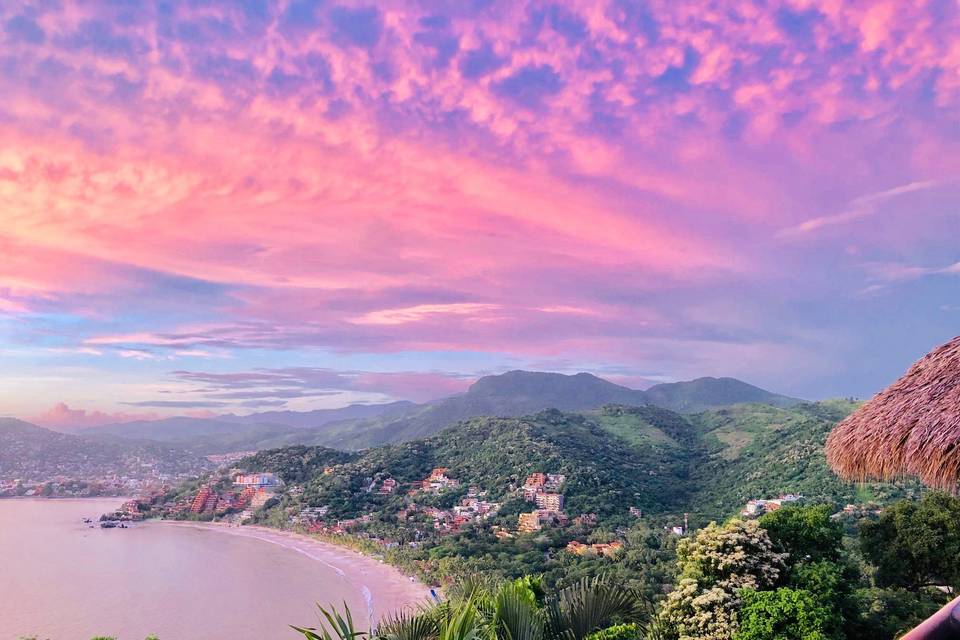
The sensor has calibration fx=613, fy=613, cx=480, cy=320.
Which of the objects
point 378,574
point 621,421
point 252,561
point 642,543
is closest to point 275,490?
point 252,561

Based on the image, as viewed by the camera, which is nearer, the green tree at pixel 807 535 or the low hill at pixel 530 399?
the green tree at pixel 807 535

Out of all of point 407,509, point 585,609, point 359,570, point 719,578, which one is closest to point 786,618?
point 719,578

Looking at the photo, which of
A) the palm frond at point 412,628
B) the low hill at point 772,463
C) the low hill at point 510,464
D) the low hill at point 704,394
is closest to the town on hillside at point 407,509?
the low hill at point 510,464

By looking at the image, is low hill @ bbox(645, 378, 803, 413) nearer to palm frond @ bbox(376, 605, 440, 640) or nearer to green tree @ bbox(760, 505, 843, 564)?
green tree @ bbox(760, 505, 843, 564)

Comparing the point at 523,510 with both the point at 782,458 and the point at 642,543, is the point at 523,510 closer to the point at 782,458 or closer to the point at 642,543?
the point at 642,543

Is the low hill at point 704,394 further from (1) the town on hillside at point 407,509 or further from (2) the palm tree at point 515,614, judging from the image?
(2) the palm tree at point 515,614

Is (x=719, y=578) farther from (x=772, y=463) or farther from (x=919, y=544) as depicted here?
(x=772, y=463)

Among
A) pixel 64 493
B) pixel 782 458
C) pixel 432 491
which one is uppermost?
pixel 782 458
